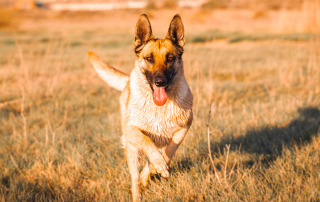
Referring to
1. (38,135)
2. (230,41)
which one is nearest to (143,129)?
(38,135)

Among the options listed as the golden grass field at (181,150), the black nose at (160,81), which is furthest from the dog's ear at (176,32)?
the black nose at (160,81)

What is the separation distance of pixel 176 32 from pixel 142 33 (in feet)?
1.34

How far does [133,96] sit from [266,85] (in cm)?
563

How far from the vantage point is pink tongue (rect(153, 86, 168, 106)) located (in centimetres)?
251

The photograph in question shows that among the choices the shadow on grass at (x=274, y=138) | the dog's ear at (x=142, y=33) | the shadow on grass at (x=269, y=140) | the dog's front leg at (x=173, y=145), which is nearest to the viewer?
the dog's front leg at (x=173, y=145)

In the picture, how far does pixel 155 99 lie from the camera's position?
2.54 meters

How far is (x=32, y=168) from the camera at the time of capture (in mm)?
3307

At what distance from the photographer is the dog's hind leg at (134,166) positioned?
2.67 meters

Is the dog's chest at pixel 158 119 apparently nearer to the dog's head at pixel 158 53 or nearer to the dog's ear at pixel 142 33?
the dog's head at pixel 158 53

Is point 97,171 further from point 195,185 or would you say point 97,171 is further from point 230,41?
point 230,41

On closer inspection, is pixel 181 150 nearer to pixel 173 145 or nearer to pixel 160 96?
pixel 173 145

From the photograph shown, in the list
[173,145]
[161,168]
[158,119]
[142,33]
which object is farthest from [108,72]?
[161,168]

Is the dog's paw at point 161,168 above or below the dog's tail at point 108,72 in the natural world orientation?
below

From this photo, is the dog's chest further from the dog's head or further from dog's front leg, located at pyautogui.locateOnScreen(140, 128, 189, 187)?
the dog's head
